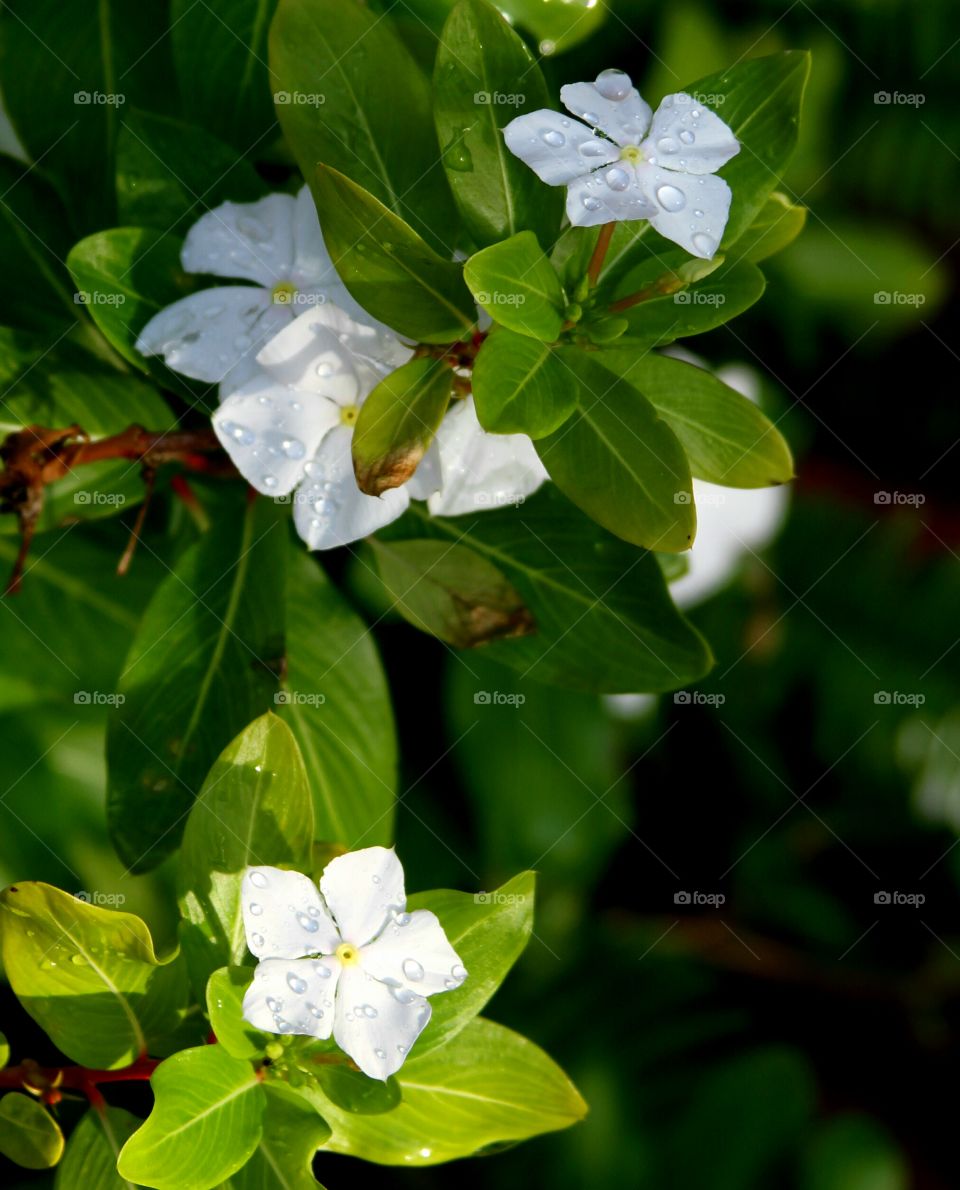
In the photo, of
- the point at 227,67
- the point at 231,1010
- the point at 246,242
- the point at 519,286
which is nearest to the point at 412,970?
the point at 231,1010

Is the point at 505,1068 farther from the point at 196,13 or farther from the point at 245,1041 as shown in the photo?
the point at 196,13

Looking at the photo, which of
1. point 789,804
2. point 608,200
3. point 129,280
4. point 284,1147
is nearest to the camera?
point 608,200

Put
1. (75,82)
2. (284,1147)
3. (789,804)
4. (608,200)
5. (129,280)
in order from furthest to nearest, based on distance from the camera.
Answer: (789,804) < (75,82) < (129,280) < (284,1147) < (608,200)

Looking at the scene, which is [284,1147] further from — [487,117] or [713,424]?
[487,117]

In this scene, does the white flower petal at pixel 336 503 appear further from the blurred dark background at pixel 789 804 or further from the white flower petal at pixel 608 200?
the blurred dark background at pixel 789 804

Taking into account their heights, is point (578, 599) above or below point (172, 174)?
below

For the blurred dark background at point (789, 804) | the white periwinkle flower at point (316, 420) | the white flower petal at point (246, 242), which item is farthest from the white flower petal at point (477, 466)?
the blurred dark background at point (789, 804)

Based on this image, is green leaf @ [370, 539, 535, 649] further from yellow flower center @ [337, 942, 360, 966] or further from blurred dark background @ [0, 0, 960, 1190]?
blurred dark background @ [0, 0, 960, 1190]

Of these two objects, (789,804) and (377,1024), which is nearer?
(377,1024)
